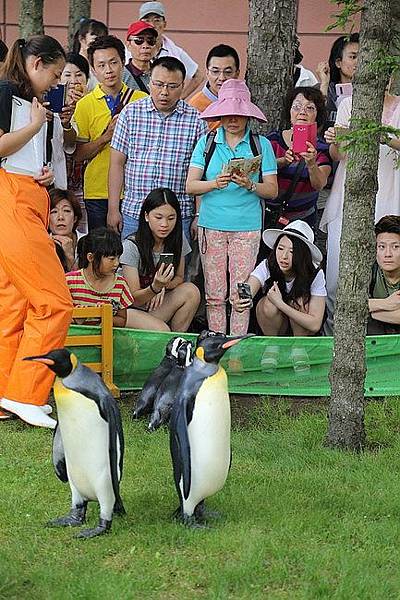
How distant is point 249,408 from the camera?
709 centimetres

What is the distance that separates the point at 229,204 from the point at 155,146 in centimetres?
76

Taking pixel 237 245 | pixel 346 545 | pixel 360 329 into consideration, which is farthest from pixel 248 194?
pixel 346 545

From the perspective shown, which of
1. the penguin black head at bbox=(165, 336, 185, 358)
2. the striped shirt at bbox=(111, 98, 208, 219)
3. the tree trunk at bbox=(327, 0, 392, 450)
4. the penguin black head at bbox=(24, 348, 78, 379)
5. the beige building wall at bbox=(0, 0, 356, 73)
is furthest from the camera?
the beige building wall at bbox=(0, 0, 356, 73)

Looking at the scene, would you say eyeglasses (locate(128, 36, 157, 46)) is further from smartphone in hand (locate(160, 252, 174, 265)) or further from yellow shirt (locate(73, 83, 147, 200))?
smartphone in hand (locate(160, 252, 174, 265))

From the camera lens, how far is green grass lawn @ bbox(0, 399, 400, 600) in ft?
14.1

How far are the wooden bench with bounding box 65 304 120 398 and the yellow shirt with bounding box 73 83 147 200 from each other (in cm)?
152

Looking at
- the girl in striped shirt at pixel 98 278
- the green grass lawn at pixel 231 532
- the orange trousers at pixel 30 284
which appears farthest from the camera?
the girl in striped shirt at pixel 98 278

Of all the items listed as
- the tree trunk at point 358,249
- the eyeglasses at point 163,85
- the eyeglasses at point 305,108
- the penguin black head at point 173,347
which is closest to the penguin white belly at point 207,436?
the tree trunk at point 358,249

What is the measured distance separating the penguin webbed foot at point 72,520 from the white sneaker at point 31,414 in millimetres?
1501

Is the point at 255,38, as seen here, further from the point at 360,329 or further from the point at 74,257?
the point at 360,329

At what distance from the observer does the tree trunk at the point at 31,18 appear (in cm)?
1147

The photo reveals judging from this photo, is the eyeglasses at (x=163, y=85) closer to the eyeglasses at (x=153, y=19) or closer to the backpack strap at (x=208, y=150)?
the backpack strap at (x=208, y=150)

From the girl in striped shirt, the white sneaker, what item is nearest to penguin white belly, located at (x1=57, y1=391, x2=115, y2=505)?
the white sneaker

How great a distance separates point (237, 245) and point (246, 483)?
2.39 metres
